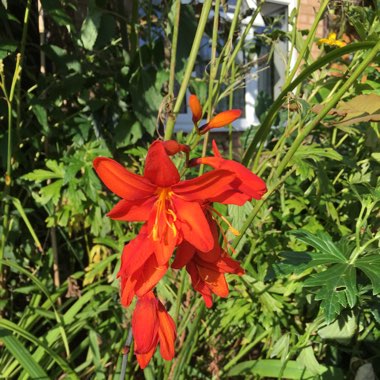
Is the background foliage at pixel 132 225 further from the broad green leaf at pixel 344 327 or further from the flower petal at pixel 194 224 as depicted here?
the flower petal at pixel 194 224

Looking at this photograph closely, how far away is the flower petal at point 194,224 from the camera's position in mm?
459

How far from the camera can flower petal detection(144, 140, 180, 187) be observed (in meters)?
0.45

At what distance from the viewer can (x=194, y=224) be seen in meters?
0.47

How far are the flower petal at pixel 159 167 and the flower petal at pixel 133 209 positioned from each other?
0.03 meters

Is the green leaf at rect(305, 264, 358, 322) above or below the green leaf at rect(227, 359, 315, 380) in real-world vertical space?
above

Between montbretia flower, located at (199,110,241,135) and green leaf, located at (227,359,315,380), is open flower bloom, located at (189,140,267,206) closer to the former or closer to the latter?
montbretia flower, located at (199,110,241,135)

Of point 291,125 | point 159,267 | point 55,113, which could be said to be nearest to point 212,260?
point 159,267

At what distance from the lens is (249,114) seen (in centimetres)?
338

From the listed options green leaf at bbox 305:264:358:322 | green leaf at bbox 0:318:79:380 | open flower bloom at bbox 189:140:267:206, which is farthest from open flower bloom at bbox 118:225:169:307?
green leaf at bbox 0:318:79:380

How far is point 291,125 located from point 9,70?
1.24 m

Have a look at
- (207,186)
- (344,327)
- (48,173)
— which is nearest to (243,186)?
(207,186)

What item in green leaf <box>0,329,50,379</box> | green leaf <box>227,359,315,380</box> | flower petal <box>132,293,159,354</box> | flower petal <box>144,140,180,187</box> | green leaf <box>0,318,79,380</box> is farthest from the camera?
green leaf <box>227,359,315,380</box>

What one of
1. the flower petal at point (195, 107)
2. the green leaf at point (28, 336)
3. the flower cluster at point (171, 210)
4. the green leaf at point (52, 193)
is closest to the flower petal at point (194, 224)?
the flower cluster at point (171, 210)

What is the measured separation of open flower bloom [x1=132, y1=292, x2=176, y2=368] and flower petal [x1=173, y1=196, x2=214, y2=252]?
0.15 m
